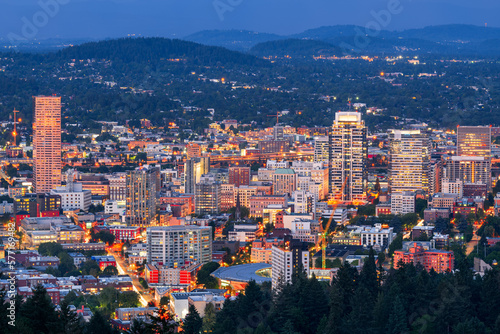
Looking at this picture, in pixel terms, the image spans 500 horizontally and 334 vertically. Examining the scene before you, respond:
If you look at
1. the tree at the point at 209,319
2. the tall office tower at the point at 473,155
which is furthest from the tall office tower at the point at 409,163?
the tree at the point at 209,319

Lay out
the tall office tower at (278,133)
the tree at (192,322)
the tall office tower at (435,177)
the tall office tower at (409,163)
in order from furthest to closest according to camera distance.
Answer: the tall office tower at (278,133)
the tall office tower at (435,177)
the tall office tower at (409,163)
the tree at (192,322)

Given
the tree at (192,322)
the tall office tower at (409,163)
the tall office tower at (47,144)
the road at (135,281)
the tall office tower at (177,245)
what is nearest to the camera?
the tree at (192,322)

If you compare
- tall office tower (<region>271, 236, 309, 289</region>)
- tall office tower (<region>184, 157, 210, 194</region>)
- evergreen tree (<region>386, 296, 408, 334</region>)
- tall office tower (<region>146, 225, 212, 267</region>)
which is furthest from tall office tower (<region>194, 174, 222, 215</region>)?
evergreen tree (<region>386, 296, 408, 334</region>)

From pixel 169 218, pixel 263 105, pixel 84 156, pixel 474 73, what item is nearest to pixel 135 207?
pixel 169 218

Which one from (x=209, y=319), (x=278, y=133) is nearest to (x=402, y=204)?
(x=209, y=319)

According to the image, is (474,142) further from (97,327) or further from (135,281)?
(97,327)

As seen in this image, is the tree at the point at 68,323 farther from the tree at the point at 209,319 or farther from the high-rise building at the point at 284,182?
the high-rise building at the point at 284,182
